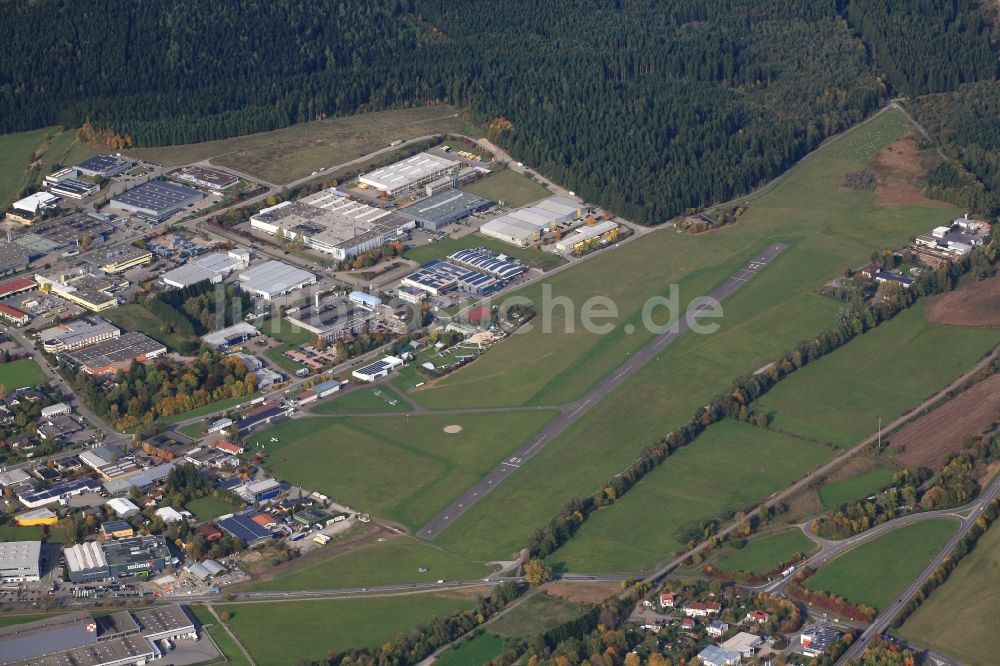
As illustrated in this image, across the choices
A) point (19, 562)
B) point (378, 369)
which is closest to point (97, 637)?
point (19, 562)

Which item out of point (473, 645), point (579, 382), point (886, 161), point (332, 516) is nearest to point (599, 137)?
point (886, 161)

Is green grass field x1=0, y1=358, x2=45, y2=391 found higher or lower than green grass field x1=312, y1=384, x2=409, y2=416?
higher

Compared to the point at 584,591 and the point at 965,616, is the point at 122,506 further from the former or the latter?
the point at 965,616

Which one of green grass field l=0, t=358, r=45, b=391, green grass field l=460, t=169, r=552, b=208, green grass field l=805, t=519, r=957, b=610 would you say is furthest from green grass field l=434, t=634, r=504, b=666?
green grass field l=460, t=169, r=552, b=208

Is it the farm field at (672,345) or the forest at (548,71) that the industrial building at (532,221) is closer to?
the forest at (548,71)

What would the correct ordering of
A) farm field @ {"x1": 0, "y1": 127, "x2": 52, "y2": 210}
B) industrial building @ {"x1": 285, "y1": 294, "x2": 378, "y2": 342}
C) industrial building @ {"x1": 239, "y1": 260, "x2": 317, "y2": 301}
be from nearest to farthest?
industrial building @ {"x1": 285, "y1": 294, "x2": 378, "y2": 342} < industrial building @ {"x1": 239, "y1": 260, "x2": 317, "y2": 301} < farm field @ {"x1": 0, "y1": 127, "x2": 52, "y2": 210}

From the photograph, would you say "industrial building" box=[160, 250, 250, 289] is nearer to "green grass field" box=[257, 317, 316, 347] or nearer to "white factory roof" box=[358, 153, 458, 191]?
"green grass field" box=[257, 317, 316, 347]

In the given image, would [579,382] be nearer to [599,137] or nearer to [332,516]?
[332,516]
